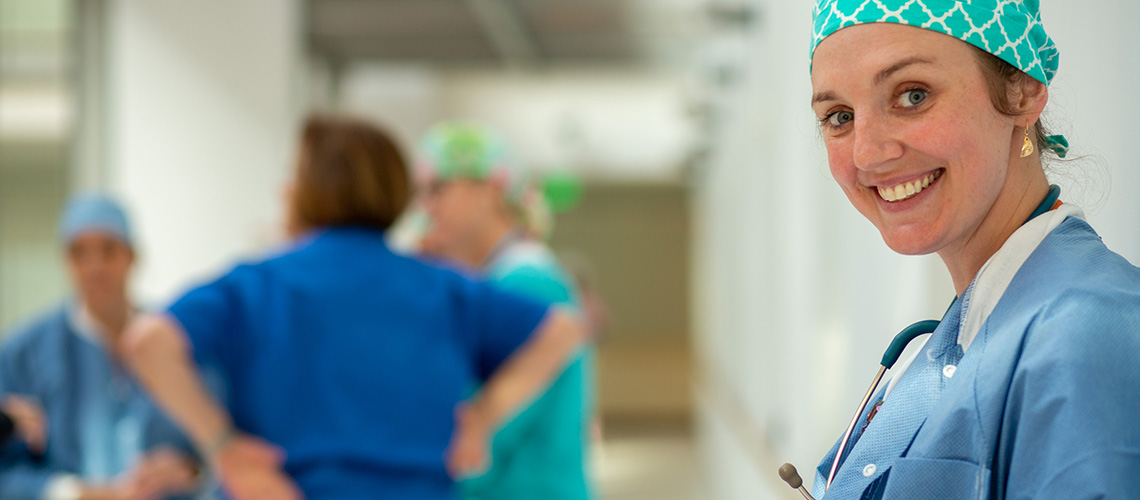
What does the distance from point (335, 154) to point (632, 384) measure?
12900mm

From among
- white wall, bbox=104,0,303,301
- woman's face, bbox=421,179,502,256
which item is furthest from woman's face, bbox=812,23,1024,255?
white wall, bbox=104,0,303,301

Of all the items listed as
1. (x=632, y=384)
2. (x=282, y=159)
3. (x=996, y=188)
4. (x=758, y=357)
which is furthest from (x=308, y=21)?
(x=632, y=384)

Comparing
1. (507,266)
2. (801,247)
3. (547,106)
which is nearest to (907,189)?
(507,266)

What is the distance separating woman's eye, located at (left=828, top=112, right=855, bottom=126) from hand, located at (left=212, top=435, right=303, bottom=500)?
1.34 metres

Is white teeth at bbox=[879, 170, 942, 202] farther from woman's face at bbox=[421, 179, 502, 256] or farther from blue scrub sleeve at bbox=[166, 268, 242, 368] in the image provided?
woman's face at bbox=[421, 179, 502, 256]

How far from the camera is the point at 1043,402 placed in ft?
2.06

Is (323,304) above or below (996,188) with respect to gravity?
below

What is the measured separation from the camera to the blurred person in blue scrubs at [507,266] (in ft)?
7.71

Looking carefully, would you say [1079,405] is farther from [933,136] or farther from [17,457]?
[17,457]

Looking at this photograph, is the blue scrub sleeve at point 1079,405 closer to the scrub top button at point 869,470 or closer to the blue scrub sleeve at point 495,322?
the scrub top button at point 869,470

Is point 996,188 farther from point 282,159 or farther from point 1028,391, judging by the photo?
point 282,159

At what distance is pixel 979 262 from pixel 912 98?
0.15 meters

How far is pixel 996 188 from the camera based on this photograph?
2.47 ft

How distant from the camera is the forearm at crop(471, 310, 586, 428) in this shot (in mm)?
2080
